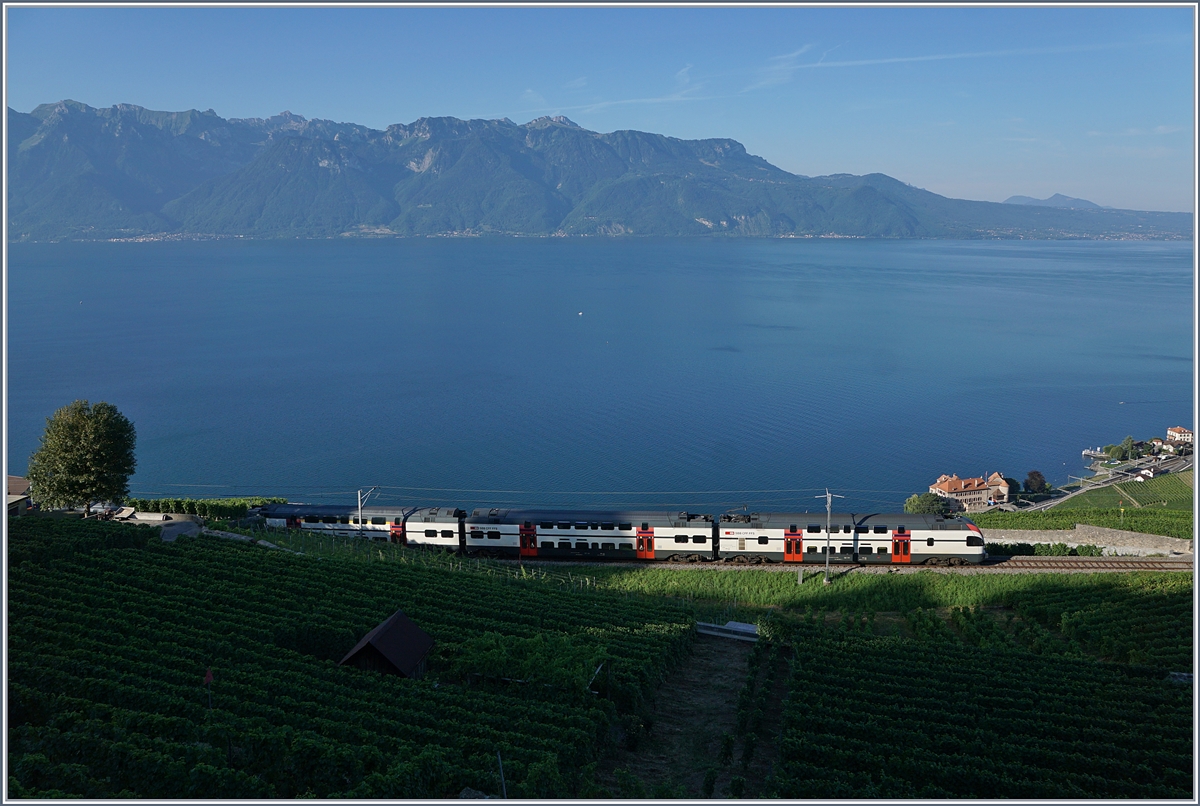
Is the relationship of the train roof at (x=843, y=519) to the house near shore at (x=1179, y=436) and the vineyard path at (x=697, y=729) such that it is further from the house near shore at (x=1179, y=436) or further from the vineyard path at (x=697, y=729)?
the house near shore at (x=1179, y=436)

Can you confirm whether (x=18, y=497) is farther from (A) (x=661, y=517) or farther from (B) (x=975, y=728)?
(B) (x=975, y=728)

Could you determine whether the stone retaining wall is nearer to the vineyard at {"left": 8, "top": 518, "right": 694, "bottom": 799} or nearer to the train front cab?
the train front cab

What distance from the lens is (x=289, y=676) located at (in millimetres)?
17891

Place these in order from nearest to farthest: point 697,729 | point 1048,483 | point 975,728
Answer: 1. point 975,728
2. point 697,729
3. point 1048,483

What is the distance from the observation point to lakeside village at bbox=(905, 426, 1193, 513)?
46594mm

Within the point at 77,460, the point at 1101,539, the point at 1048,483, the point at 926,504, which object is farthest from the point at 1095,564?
the point at 77,460

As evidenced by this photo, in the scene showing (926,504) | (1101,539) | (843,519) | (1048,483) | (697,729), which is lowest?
(697,729)

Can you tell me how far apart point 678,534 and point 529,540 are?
5630 mm

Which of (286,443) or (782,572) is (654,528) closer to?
(782,572)

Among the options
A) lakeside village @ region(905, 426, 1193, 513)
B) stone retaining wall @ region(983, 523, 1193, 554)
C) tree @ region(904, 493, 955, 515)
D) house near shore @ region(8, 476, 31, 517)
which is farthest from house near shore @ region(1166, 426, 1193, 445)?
house near shore @ region(8, 476, 31, 517)

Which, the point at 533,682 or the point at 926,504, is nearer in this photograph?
the point at 533,682

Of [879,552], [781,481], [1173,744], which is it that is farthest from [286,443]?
[1173,744]

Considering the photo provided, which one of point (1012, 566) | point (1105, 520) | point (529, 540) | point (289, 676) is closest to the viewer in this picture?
point (289, 676)

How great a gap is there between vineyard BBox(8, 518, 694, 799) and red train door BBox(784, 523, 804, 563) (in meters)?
5.47
